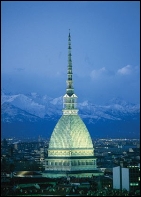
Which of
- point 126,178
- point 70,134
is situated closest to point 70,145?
point 70,134

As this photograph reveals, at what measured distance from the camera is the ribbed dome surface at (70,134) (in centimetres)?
12338

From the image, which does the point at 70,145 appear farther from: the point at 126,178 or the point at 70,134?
the point at 126,178

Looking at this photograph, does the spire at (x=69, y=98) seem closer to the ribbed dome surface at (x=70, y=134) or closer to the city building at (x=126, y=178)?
the ribbed dome surface at (x=70, y=134)

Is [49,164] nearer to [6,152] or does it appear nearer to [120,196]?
[120,196]

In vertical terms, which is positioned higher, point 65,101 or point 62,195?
point 65,101

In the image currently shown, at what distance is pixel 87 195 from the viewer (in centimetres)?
9394

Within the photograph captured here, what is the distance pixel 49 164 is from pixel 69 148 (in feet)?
7.66

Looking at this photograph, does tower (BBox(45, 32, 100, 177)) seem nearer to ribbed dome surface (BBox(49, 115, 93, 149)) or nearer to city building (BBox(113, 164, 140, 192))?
ribbed dome surface (BBox(49, 115, 93, 149))

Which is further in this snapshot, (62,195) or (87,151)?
(87,151)

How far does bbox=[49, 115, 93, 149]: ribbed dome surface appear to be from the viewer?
4857 inches

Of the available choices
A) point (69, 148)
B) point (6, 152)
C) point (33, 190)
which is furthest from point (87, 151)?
point (6, 152)

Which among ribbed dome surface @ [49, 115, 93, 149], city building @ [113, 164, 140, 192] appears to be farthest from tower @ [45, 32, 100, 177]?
city building @ [113, 164, 140, 192]

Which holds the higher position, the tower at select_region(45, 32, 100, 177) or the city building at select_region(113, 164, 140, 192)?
the tower at select_region(45, 32, 100, 177)

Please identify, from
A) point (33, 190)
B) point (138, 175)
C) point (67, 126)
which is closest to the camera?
point (33, 190)
